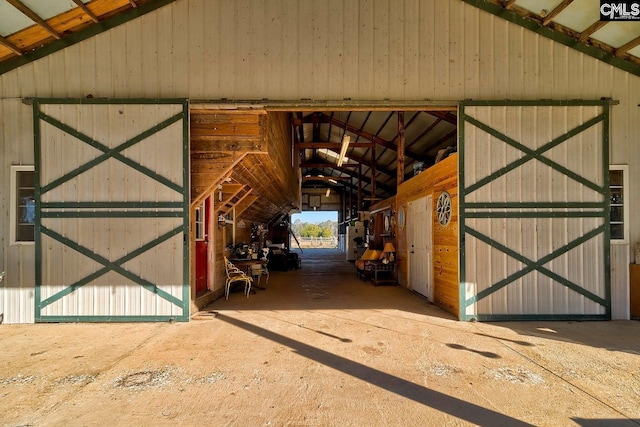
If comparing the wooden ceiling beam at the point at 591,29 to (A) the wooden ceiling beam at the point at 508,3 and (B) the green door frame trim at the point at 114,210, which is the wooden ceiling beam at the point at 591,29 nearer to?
(A) the wooden ceiling beam at the point at 508,3

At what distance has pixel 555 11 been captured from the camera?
4.59 metres

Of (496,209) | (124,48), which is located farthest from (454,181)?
(124,48)

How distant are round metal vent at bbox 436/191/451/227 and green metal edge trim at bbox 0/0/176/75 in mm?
5385

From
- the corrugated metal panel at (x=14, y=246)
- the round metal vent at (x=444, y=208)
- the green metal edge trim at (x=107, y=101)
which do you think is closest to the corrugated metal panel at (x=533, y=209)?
the round metal vent at (x=444, y=208)

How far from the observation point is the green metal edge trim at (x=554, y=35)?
16.3 ft

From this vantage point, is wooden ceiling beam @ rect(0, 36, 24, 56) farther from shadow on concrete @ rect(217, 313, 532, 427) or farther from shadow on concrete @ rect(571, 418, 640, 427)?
shadow on concrete @ rect(571, 418, 640, 427)

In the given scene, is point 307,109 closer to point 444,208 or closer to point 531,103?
point 444,208

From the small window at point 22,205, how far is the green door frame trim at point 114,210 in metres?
0.24

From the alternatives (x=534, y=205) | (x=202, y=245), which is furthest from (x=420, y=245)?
(x=202, y=245)

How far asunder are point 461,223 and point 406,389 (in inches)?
115

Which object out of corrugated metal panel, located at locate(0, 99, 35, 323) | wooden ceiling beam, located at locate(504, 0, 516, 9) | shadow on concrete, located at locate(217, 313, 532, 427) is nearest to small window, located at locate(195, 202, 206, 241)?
corrugated metal panel, located at locate(0, 99, 35, 323)

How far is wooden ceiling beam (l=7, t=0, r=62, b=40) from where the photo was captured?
13.1ft

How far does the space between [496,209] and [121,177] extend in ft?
18.8

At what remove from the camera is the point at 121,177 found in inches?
193
